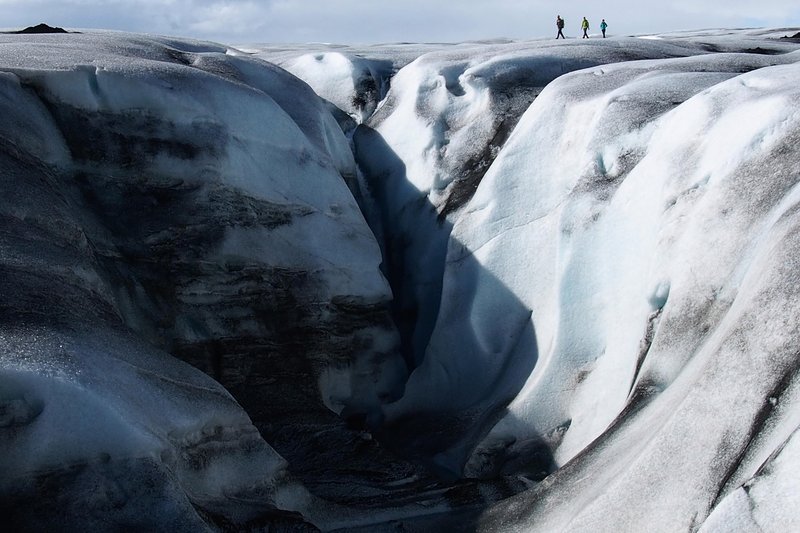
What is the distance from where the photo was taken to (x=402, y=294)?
7.46 metres

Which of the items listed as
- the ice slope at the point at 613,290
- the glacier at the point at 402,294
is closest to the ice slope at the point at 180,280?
the glacier at the point at 402,294

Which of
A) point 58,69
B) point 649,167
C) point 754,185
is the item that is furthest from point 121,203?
point 754,185

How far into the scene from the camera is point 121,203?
6266 millimetres

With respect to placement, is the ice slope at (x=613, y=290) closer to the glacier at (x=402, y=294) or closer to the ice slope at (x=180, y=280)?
the glacier at (x=402, y=294)

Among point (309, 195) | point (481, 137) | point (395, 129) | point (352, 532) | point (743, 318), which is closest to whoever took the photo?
point (743, 318)

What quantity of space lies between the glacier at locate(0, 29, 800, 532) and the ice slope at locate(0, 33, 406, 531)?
0.6 inches

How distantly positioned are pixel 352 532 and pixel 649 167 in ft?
9.07

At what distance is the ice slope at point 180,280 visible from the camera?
418 centimetres

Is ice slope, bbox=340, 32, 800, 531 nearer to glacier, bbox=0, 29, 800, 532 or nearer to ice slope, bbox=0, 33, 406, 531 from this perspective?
glacier, bbox=0, 29, 800, 532

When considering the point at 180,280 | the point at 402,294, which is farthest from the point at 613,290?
the point at 180,280

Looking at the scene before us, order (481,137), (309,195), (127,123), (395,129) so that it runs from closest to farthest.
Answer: (127,123) < (309,195) < (481,137) < (395,129)

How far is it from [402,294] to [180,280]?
5.98ft

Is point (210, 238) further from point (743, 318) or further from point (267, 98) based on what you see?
point (743, 318)

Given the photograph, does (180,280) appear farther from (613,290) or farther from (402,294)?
(613,290)
